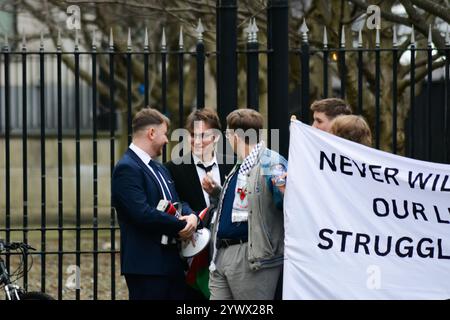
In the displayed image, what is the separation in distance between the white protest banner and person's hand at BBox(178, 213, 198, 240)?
2.17 ft

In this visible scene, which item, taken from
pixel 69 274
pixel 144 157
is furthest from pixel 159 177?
pixel 69 274

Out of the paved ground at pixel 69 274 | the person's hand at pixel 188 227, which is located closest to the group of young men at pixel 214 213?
the person's hand at pixel 188 227

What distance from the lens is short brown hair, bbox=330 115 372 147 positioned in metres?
7.57

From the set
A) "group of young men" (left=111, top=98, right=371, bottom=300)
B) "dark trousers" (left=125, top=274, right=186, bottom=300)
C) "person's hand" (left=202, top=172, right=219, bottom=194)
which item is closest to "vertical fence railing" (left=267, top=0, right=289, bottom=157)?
"group of young men" (left=111, top=98, right=371, bottom=300)

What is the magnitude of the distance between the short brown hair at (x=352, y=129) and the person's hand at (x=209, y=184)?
892 mm

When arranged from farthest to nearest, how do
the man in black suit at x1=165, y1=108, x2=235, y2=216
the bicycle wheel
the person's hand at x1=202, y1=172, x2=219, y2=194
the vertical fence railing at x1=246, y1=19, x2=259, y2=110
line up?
the vertical fence railing at x1=246, y1=19, x2=259, y2=110
the bicycle wheel
the man in black suit at x1=165, y1=108, x2=235, y2=216
the person's hand at x1=202, y1=172, x2=219, y2=194

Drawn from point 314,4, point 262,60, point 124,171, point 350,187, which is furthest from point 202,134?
point 262,60

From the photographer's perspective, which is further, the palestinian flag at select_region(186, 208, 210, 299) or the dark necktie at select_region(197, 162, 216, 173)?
the dark necktie at select_region(197, 162, 216, 173)

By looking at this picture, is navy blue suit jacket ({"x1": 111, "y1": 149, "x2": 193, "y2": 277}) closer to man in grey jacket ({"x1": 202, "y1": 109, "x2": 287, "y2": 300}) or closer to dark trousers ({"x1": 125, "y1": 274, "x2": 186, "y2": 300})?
dark trousers ({"x1": 125, "y1": 274, "x2": 186, "y2": 300})

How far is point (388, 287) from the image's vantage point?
24.1ft

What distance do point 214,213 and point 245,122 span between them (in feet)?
2.31

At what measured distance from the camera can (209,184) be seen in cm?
787
